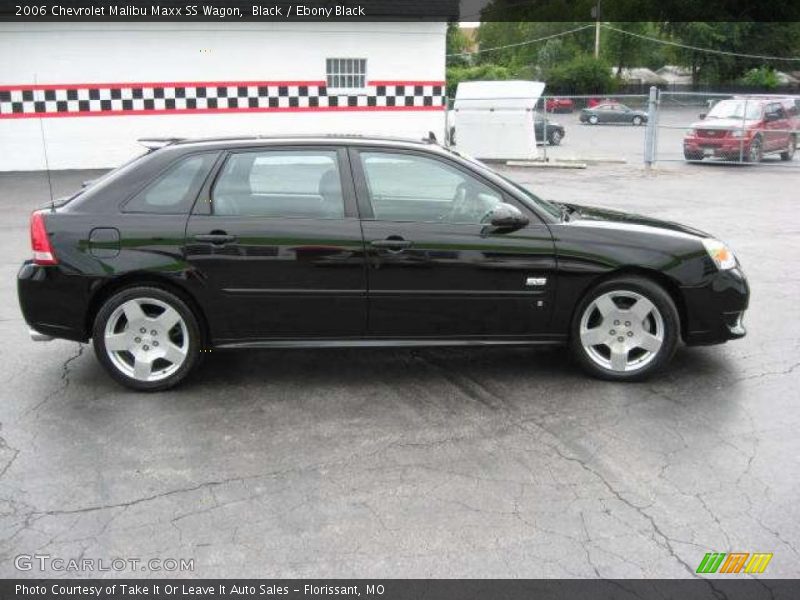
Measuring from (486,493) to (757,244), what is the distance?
22.6 feet

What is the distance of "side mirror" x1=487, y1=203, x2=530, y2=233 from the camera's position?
492 centimetres

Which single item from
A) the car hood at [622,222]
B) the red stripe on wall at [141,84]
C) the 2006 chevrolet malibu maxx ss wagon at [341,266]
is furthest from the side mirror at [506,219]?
the red stripe on wall at [141,84]

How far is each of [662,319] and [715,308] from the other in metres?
0.36

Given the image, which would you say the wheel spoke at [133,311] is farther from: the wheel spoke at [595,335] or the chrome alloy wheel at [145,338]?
the wheel spoke at [595,335]

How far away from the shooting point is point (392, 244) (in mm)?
4891

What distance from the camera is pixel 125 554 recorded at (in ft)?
10.7

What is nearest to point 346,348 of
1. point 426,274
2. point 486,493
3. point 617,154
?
point 426,274

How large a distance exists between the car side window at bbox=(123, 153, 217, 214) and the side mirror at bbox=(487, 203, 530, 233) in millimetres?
1766

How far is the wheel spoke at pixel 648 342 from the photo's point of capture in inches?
199

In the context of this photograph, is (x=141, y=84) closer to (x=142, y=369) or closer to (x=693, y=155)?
(x=693, y=155)

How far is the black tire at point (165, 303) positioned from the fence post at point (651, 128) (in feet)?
45.3

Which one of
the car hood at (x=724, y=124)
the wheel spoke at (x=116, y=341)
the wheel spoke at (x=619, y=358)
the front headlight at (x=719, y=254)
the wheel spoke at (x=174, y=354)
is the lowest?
the wheel spoke at (x=619, y=358)

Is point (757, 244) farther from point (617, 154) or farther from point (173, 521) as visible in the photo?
point (617, 154)

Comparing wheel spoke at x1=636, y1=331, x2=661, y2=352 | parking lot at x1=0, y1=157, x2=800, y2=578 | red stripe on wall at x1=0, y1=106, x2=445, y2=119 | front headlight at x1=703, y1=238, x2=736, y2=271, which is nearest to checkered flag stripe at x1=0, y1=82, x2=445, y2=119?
red stripe on wall at x1=0, y1=106, x2=445, y2=119
